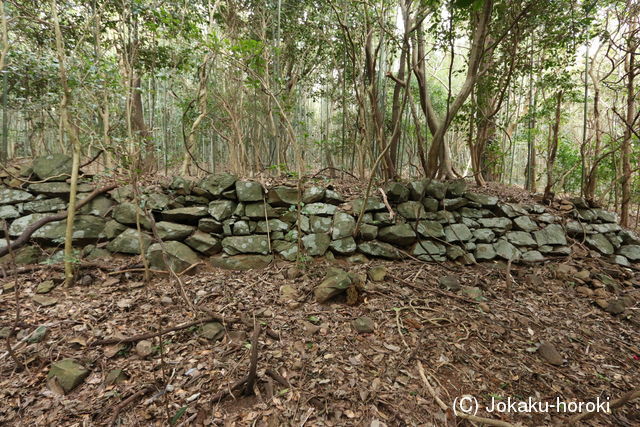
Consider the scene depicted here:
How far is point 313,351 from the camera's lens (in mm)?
2029

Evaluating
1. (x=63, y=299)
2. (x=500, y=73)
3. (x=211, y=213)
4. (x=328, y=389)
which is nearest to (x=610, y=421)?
(x=328, y=389)

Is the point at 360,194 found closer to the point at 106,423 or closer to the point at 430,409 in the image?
the point at 430,409

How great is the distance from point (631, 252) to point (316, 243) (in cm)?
431

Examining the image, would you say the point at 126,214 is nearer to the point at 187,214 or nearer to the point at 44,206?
the point at 187,214

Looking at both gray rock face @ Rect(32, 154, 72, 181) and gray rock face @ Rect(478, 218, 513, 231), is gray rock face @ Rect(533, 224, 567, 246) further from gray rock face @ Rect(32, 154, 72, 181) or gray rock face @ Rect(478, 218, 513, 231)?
gray rock face @ Rect(32, 154, 72, 181)

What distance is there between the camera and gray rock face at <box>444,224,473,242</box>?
11.3 ft

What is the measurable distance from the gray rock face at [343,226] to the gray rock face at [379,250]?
0.22 meters

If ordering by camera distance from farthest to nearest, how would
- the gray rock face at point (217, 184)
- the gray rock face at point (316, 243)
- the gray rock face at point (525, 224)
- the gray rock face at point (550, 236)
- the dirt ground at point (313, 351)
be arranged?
the gray rock face at point (525, 224), the gray rock face at point (550, 236), the gray rock face at point (217, 184), the gray rock face at point (316, 243), the dirt ground at point (313, 351)

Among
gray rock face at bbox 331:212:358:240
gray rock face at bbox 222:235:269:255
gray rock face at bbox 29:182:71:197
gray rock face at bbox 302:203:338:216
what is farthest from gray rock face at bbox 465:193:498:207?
gray rock face at bbox 29:182:71:197

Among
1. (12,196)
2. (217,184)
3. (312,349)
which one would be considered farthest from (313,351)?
(12,196)

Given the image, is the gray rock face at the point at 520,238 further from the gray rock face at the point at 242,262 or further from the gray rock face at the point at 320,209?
the gray rock face at the point at 242,262

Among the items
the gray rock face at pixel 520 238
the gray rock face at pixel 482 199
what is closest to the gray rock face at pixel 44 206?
the gray rock face at pixel 482 199

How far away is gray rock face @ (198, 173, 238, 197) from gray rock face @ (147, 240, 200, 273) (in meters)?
0.76

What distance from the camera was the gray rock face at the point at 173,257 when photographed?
2.97 metres
